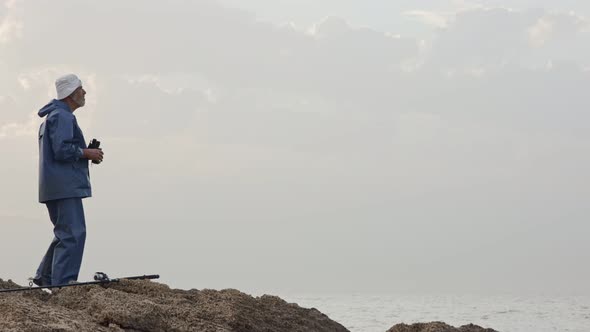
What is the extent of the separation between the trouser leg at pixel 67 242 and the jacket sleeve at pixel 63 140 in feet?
1.31

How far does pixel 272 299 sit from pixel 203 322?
1490mm

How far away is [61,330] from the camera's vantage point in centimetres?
498

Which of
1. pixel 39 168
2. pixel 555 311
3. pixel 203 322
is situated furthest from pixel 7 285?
pixel 555 311

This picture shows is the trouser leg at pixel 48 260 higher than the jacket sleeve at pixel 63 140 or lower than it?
lower

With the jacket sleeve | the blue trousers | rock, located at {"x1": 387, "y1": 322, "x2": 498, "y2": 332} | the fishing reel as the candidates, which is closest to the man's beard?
the jacket sleeve

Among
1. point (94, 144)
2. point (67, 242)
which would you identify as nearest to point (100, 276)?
point (67, 242)

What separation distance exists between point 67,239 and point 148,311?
157 cm

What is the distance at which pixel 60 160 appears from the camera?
7.11m

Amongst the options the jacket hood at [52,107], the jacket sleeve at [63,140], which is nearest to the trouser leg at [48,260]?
the jacket sleeve at [63,140]

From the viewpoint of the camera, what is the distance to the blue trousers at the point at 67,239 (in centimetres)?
708

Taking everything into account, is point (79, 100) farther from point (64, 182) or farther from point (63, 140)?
point (64, 182)

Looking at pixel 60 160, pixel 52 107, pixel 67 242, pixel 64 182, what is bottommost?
pixel 67 242

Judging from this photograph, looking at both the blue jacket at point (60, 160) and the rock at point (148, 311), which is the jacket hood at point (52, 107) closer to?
the blue jacket at point (60, 160)

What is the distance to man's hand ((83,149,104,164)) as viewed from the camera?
7.15 meters
